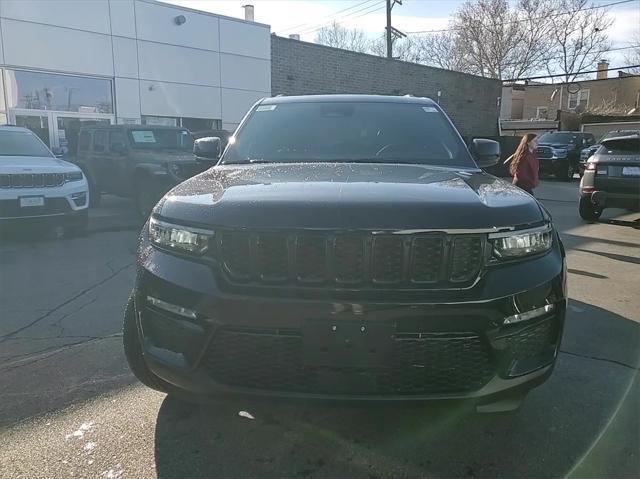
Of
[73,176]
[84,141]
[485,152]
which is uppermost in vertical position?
[485,152]

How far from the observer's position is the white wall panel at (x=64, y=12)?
12.6m

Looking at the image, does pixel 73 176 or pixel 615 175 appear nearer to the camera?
pixel 73 176

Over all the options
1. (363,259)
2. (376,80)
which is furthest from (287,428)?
(376,80)

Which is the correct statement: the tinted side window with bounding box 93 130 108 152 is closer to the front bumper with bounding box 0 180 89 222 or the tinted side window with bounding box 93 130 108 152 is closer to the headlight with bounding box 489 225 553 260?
the front bumper with bounding box 0 180 89 222

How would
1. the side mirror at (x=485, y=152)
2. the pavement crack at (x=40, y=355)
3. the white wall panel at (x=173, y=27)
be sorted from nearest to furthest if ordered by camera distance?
the pavement crack at (x=40, y=355)
the side mirror at (x=485, y=152)
the white wall panel at (x=173, y=27)

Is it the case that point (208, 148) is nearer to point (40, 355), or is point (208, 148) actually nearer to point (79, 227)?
point (40, 355)

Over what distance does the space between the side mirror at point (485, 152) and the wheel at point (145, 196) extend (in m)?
6.68

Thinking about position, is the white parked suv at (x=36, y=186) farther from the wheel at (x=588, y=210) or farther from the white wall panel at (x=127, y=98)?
the wheel at (x=588, y=210)

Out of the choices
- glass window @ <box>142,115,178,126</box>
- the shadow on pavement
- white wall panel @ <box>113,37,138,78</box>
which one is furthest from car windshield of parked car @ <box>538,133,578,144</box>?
the shadow on pavement

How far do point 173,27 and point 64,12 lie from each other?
308 centimetres

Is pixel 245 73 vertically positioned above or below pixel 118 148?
above

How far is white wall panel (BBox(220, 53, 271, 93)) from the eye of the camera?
16844 mm

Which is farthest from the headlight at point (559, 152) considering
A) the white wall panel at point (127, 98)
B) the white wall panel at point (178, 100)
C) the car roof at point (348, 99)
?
the car roof at point (348, 99)

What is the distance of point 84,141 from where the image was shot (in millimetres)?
11516
